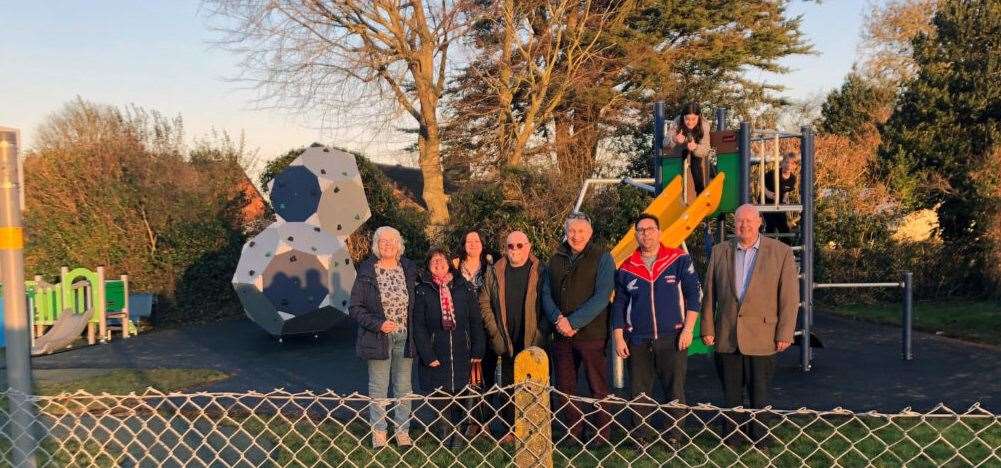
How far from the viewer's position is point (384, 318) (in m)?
5.94

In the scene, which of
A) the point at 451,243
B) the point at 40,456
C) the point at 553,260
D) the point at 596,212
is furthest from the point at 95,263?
the point at 553,260

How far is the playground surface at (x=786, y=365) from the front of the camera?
7918 millimetres

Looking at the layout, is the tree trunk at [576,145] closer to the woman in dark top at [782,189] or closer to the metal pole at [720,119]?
the metal pole at [720,119]

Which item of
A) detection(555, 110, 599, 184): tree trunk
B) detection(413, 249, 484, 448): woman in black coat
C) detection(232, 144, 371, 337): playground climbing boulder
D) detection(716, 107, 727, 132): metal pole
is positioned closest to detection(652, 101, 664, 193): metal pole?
detection(716, 107, 727, 132): metal pole

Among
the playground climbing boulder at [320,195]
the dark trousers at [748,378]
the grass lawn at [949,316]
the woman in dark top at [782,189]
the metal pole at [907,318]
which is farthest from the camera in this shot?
the playground climbing boulder at [320,195]

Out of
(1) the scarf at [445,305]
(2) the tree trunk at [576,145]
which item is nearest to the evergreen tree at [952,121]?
(2) the tree trunk at [576,145]

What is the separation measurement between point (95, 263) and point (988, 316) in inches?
589

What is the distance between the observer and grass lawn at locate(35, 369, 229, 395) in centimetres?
895

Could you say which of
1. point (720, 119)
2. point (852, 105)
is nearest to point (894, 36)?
point (852, 105)

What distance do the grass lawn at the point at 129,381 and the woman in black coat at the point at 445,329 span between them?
403 cm

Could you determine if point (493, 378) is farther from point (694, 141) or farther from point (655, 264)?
point (694, 141)

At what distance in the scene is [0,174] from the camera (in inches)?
131

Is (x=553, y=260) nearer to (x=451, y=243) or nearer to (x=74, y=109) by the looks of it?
(x=451, y=243)

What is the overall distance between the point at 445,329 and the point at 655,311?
1.40m
